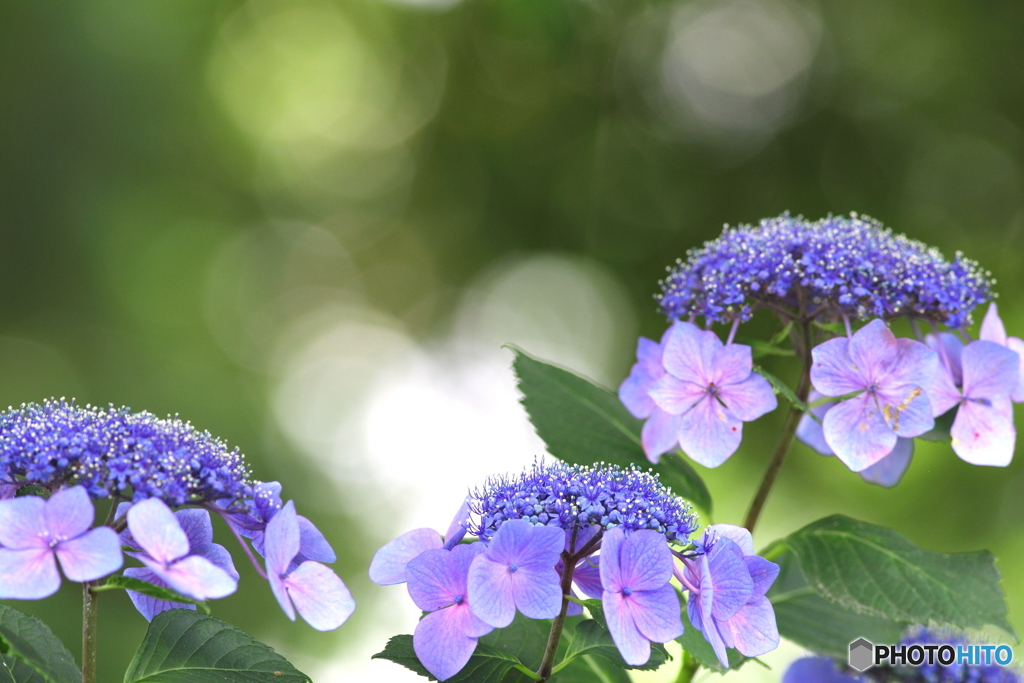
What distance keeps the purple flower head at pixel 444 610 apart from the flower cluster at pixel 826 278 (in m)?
0.48

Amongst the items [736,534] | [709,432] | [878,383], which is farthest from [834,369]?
[736,534]

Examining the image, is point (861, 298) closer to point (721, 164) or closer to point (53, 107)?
point (721, 164)

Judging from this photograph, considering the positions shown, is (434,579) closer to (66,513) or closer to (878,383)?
(66,513)

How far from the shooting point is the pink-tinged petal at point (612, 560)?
27.9 inches

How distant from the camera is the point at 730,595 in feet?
2.52

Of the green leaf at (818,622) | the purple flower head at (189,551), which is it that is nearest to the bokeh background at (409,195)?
the green leaf at (818,622)

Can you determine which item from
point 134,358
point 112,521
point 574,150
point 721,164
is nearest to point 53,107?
point 134,358

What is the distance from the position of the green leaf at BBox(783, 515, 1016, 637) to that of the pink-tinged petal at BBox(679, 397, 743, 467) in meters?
0.22

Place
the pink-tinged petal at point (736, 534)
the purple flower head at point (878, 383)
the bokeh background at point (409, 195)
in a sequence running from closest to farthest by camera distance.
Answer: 1. the pink-tinged petal at point (736, 534)
2. the purple flower head at point (878, 383)
3. the bokeh background at point (409, 195)

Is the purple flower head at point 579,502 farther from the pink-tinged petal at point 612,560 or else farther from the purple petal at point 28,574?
the purple petal at point 28,574

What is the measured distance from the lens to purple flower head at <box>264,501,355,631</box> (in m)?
0.71

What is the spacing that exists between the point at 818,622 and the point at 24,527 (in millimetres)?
1010

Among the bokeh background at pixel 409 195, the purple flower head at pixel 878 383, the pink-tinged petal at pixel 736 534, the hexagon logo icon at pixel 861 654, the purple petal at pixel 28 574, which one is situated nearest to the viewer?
the purple petal at pixel 28 574

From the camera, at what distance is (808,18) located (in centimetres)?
399
